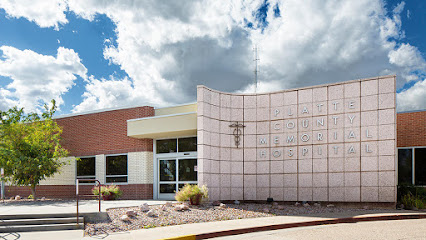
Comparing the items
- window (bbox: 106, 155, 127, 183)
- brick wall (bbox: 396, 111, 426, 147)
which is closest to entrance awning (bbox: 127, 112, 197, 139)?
window (bbox: 106, 155, 127, 183)

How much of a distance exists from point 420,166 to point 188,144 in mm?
11257

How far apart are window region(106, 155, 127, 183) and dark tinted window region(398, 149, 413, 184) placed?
14.3 m

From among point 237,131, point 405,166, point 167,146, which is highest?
point 237,131

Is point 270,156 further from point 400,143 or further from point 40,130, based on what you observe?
point 40,130

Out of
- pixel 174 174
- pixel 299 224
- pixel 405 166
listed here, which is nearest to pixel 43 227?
pixel 299 224

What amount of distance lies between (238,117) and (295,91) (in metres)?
2.98

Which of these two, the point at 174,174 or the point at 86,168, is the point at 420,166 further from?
the point at 86,168

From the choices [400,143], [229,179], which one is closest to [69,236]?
[229,179]

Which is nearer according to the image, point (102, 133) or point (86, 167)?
point (102, 133)

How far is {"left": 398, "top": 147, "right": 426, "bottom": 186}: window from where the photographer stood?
667 inches

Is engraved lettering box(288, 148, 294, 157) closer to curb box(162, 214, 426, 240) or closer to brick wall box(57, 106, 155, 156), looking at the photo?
curb box(162, 214, 426, 240)

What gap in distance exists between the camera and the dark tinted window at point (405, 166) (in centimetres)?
1725

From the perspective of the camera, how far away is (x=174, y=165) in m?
19.1

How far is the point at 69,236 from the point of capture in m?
9.84
